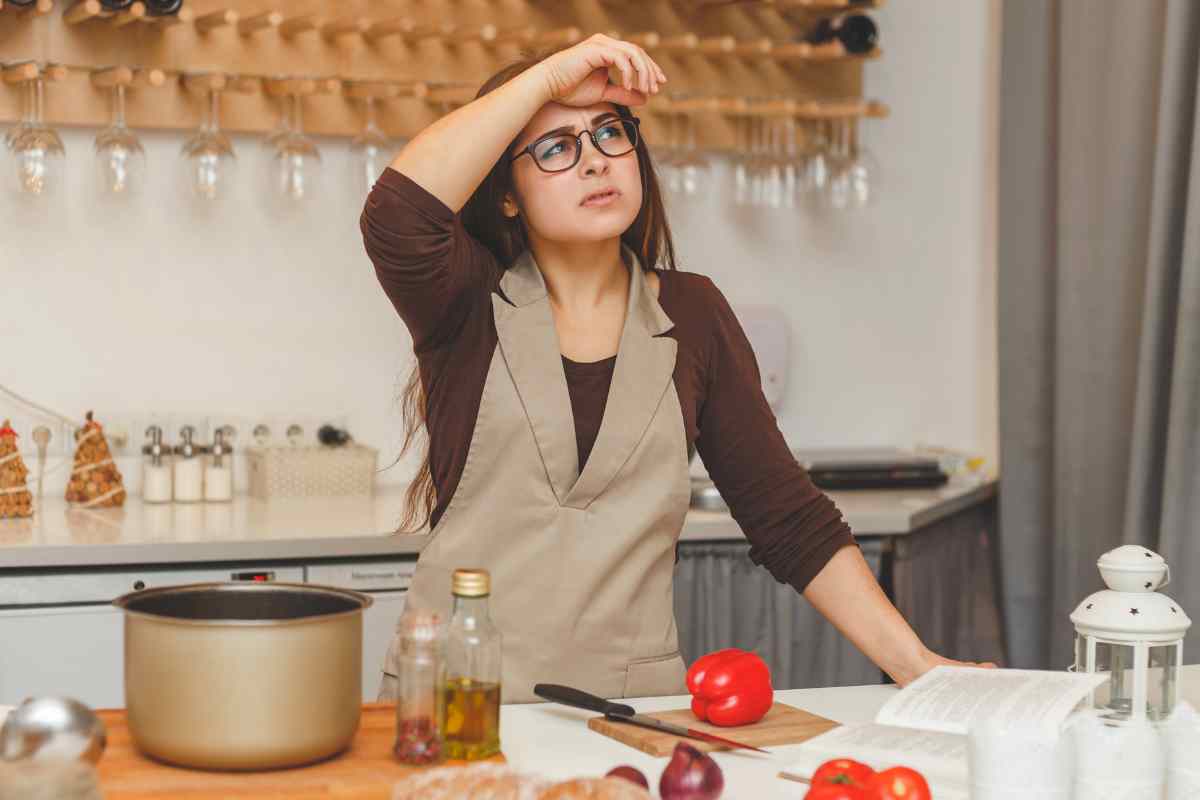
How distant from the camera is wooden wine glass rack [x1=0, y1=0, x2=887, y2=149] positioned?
2975mm

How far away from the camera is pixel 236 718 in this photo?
1.10 metres

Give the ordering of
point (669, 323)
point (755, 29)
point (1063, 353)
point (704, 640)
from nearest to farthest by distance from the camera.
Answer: point (669, 323), point (704, 640), point (1063, 353), point (755, 29)

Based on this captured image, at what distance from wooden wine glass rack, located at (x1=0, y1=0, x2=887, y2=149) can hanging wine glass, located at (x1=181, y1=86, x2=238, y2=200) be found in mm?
35

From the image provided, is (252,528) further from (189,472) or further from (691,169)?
(691,169)

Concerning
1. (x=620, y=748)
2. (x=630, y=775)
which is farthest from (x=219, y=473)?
(x=630, y=775)

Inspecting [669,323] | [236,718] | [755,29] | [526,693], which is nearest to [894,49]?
[755,29]

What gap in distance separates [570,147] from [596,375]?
0.27 metres

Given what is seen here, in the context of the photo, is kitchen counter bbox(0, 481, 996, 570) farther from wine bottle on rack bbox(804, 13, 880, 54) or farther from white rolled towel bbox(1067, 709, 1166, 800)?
white rolled towel bbox(1067, 709, 1166, 800)

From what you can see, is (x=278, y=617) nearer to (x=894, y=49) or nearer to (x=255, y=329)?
(x=255, y=329)

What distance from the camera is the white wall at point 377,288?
3080 mm

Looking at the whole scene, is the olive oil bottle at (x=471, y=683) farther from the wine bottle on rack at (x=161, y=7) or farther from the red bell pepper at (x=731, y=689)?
the wine bottle on rack at (x=161, y=7)

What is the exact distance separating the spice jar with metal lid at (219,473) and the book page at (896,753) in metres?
1.94

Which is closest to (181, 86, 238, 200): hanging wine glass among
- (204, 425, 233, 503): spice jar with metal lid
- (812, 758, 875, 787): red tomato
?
(204, 425, 233, 503): spice jar with metal lid

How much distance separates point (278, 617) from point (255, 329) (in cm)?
206
